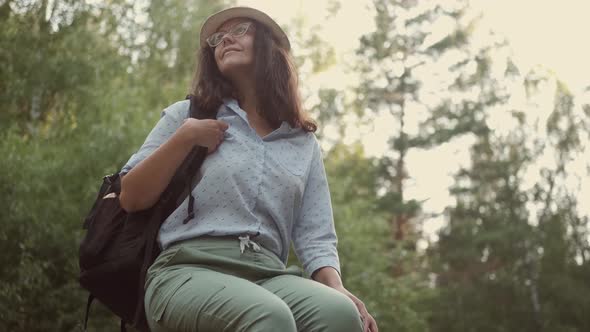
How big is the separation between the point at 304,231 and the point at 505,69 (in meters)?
18.6

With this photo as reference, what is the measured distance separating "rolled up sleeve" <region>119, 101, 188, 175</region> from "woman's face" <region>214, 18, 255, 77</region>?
239 millimetres

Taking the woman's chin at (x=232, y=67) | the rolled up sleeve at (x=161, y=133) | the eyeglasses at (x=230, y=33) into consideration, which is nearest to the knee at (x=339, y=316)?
the rolled up sleeve at (x=161, y=133)

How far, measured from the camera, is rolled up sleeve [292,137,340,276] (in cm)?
216

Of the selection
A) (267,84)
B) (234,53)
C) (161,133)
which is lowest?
(161,133)

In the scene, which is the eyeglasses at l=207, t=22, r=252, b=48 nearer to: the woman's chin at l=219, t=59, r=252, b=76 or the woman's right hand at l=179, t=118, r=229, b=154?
the woman's chin at l=219, t=59, r=252, b=76

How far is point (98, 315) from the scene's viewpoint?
7.21 metres

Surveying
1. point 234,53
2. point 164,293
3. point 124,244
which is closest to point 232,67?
point 234,53

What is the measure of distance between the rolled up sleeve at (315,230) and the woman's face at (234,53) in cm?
45

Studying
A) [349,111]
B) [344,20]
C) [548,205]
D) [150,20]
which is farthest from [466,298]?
[150,20]

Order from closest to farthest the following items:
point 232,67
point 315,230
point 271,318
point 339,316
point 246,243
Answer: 1. point 271,318
2. point 339,316
3. point 246,243
4. point 315,230
5. point 232,67

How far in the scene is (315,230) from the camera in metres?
2.21

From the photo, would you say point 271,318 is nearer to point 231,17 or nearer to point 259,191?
point 259,191

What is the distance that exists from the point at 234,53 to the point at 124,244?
83 centimetres

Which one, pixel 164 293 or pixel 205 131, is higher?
pixel 205 131
